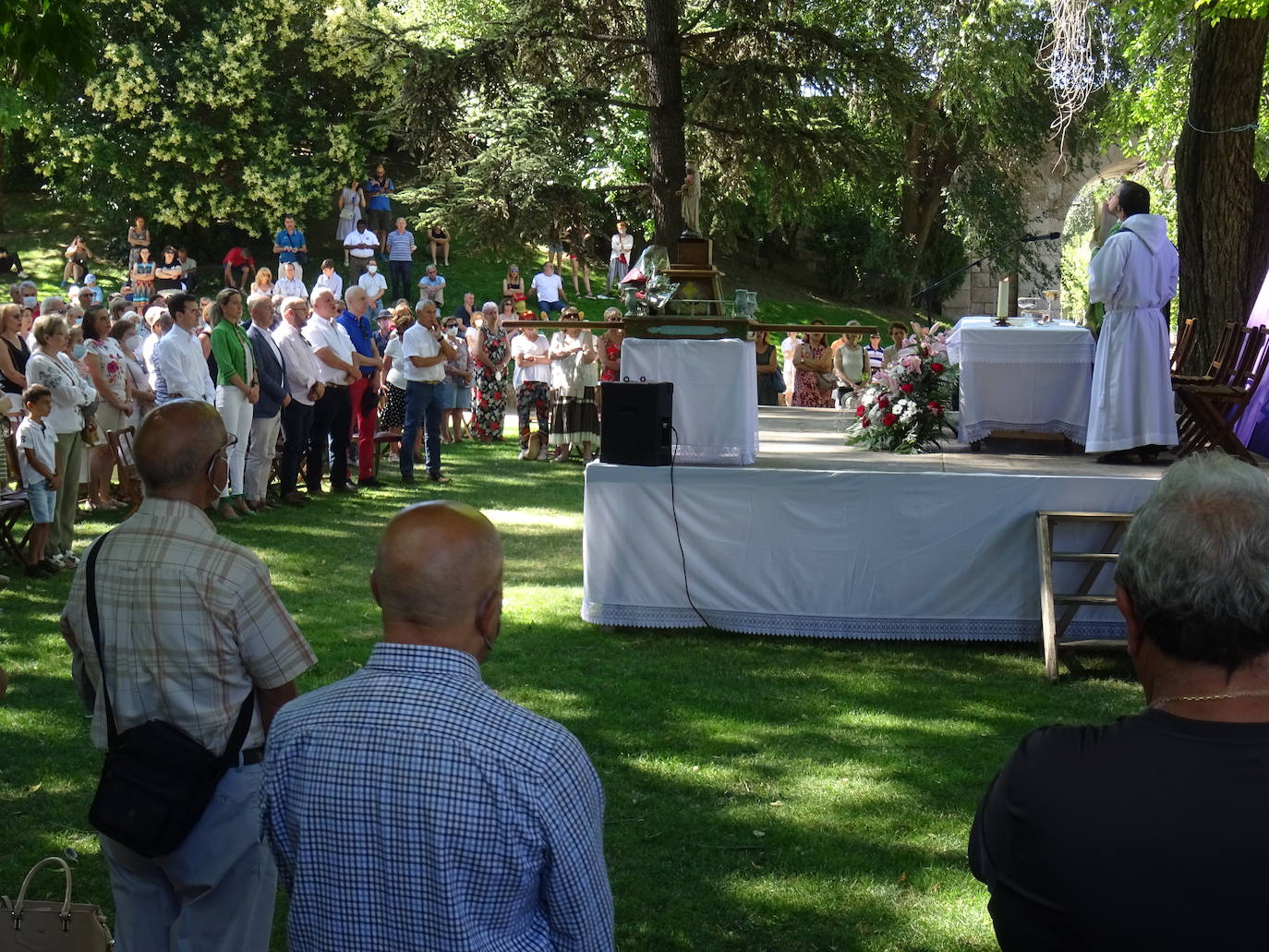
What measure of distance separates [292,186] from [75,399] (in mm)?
21520

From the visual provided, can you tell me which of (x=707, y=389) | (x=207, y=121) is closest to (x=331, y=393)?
(x=707, y=389)

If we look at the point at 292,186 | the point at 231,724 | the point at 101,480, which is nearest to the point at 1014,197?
the point at 292,186

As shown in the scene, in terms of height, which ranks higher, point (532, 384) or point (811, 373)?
point (811, 373)

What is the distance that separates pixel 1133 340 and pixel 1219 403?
3.60 feet

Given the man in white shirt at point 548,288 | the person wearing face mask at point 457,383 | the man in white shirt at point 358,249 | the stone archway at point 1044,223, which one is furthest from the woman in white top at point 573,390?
the stone archway at point 1044,223

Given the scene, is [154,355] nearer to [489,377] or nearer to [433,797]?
[489,377]

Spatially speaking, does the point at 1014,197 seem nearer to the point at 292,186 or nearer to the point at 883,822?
the point at 292,186

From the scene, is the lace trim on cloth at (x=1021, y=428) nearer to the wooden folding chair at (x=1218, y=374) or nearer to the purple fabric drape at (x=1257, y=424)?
the wooden folding chair at (x=1218, y=374)

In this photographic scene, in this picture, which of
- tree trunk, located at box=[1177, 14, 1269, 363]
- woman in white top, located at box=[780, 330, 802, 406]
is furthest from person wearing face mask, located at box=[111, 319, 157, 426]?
tree trunk, located at box=[1177, 14, 1269, 363]

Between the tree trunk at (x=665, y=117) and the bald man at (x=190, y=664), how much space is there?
15267 millimetres

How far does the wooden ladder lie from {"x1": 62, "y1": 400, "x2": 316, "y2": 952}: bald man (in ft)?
17.2

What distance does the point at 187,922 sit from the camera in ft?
11.2

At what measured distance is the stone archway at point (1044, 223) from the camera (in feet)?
125

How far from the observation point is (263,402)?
1265 cm
